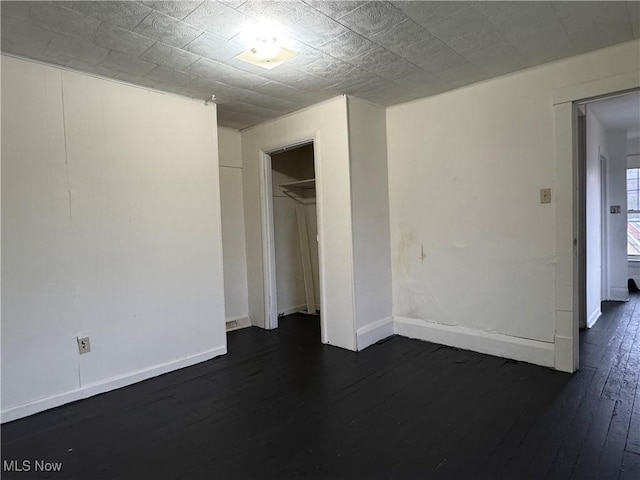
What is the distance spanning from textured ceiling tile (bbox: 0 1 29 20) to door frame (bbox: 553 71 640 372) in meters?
3.43

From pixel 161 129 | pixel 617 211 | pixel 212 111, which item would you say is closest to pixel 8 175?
pixel 161 129

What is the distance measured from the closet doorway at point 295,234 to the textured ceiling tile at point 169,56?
86.3 inches

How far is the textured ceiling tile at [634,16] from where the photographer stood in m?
2.09

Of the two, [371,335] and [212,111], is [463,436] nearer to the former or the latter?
[371,335]

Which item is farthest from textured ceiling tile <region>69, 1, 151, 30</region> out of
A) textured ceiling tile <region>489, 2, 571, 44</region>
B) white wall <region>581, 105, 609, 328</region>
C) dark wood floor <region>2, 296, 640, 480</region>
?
white wall <region>581, 105, 609, 328</region>

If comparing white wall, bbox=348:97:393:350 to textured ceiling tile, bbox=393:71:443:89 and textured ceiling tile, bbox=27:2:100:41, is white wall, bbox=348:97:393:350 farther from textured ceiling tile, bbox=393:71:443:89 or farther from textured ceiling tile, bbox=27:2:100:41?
textured ceiling tile, bbox=27:2:100:41

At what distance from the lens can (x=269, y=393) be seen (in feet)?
8.88

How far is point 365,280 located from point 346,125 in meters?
1.47

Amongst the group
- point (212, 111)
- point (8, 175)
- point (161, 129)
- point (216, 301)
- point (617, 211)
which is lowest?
point (216, 301)

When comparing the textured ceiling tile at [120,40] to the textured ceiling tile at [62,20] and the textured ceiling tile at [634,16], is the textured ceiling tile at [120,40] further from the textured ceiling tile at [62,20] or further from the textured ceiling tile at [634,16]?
the textured ceiling tile at [634,16]

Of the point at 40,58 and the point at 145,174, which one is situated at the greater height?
the point at 40,58

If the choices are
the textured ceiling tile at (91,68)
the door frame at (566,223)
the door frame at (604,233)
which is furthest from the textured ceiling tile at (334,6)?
the door frame at (604,233)

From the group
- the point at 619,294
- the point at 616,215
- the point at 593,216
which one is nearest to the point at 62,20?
the point at 593,216

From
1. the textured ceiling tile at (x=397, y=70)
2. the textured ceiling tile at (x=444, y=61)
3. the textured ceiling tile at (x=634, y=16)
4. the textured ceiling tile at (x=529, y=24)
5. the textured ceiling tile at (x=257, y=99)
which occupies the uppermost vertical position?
the textured ceiling tile at (x=257, y=99)
